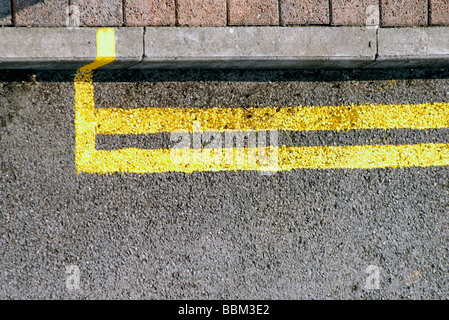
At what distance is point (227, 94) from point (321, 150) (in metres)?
0.83

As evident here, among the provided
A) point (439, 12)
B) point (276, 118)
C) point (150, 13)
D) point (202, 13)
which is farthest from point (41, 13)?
point (439, 12)

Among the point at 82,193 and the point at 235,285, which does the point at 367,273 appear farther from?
the point at 82,193

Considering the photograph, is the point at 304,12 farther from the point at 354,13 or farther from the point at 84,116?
the point at 84,116

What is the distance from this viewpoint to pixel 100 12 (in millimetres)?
2750

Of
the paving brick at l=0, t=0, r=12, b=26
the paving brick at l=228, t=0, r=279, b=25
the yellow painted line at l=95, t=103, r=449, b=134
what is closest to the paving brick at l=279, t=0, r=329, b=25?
the paving brick at l=228, t=0, r=279, b=25

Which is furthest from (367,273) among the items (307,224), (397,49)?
(397,49)

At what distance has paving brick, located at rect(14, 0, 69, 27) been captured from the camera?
2.69 metres

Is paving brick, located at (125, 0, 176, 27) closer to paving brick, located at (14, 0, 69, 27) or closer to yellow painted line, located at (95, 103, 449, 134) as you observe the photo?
paving brick, located at (14, 0, 69, 27)

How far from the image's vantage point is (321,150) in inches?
119

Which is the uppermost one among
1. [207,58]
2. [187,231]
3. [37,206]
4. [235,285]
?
[207,58]

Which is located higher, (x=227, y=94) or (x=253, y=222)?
(x=227, y=94)

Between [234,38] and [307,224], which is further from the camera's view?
[307,224]

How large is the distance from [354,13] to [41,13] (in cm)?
220

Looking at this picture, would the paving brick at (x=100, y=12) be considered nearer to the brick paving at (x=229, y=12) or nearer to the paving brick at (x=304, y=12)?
the brick paving at (x=229, y=12)
